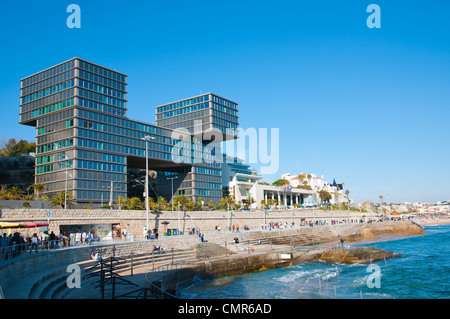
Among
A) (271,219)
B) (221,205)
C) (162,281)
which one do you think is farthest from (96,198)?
(162,281)

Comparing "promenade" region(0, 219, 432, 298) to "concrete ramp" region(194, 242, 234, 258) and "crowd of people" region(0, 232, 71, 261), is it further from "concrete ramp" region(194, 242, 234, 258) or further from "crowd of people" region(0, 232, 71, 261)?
"crowd of people" region(0, 232, 71, 261)

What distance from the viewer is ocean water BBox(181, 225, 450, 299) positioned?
24453mm

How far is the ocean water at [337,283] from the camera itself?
963 inches

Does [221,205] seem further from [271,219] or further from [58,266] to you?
[58,266]

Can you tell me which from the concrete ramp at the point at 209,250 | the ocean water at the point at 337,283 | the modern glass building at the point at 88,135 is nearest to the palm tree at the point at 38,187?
the modern glass building at the point at 88,135

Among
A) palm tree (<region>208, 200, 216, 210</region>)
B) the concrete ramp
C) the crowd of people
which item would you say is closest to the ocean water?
the concrete ramp

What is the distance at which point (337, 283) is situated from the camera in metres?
28.4

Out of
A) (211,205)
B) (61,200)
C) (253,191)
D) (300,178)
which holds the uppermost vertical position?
(300,178)

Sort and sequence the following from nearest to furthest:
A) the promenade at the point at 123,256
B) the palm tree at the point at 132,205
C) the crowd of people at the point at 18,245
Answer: the promenade at the point at 123,256 → the crowd of people at the point at 18,245 → the palm tree at the point at 132,205

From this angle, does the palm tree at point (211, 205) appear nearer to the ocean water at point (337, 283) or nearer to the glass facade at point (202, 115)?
the glass facade at point (202, 115)

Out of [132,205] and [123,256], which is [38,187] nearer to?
[132,205]

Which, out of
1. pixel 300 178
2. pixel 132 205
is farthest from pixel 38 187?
pixel 300 178

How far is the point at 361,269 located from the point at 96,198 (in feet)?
180

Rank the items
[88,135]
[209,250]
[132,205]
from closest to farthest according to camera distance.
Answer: [209,250]
[132,205]
[88,135]
